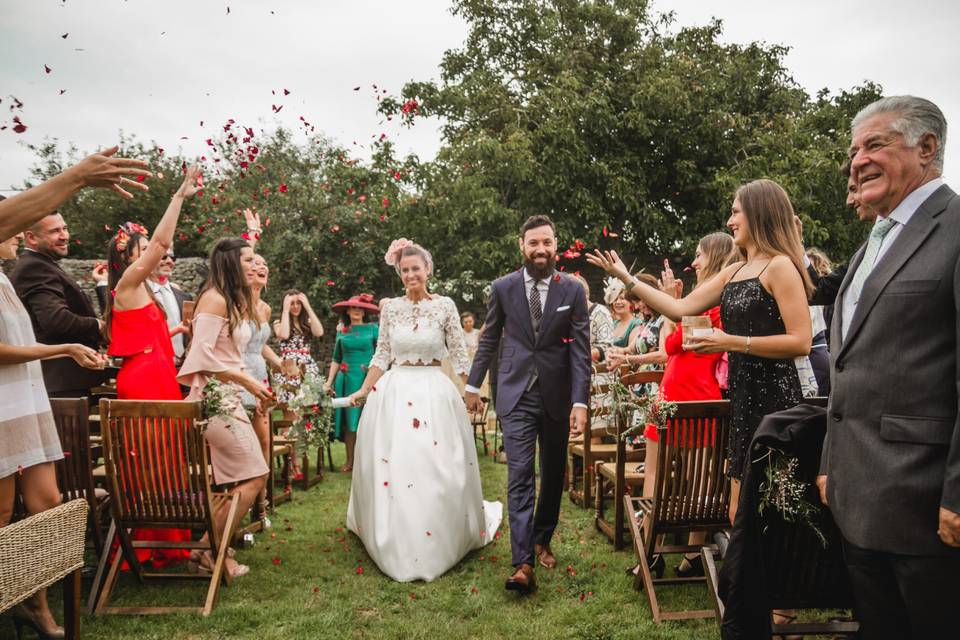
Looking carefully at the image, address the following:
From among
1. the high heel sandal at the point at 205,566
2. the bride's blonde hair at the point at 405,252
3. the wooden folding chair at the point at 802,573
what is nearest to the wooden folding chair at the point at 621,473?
the wooden folding chair at the point at 802,573

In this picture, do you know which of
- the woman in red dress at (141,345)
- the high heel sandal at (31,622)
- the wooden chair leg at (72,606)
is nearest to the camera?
the wooden chair leg at (72,606)

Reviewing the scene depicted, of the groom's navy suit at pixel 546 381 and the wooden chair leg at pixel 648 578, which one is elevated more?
the groom's navy suit at pixel 546 381

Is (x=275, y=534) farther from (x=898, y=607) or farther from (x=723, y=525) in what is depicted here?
(x=898, y=607)

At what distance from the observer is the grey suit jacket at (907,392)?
1812 millimetres

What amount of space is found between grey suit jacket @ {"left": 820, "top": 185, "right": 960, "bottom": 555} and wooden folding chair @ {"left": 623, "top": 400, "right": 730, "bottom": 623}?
1.54 meters

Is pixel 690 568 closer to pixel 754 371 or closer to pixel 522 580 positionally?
pixel 522 580

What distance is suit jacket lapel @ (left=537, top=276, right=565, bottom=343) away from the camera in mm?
4371

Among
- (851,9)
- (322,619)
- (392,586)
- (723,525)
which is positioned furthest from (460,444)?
(851,9)

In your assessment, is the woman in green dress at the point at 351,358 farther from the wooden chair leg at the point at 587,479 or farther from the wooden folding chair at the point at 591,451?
the wooden chair leg at the point at 587,479

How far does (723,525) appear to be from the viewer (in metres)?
3.78

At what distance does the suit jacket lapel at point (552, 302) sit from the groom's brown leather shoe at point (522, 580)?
62.1 inches

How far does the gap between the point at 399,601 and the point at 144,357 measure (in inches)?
102

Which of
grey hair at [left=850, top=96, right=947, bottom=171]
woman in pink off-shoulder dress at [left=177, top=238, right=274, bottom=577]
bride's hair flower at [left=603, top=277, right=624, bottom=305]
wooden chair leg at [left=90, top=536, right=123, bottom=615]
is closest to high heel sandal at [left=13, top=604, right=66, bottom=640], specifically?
wooden chair leg at [left=90, top=536, right=123, bottom=615]

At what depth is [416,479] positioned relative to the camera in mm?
4598
